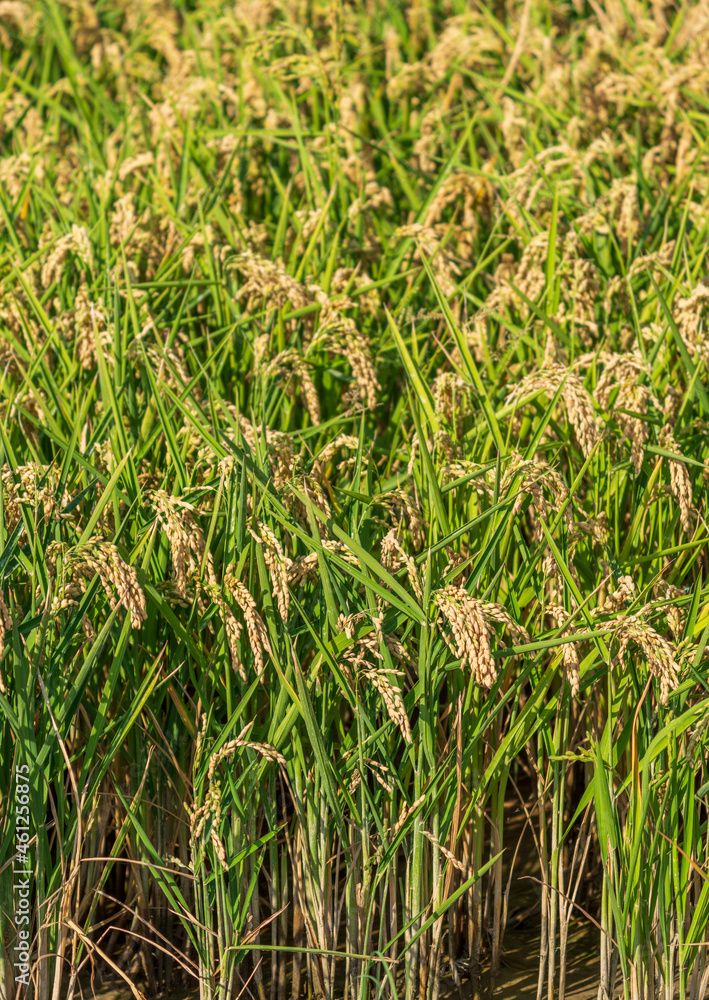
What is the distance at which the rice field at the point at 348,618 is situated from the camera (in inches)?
68.3

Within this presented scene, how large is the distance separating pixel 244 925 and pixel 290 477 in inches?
37.3

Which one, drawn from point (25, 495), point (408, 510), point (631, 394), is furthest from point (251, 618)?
point (631, 394)

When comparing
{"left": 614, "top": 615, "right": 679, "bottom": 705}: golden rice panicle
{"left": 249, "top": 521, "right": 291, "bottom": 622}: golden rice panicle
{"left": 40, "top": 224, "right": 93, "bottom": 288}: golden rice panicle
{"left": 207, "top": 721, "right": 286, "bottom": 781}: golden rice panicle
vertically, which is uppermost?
{"left": 40, "top": 224, "right": 93, "bottom": 288}: golden rice panicle

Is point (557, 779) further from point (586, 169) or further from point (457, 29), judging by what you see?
point (457, 29)

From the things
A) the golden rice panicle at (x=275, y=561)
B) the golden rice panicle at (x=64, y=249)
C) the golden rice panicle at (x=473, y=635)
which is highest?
the golden rice panicle at (x=64, y=249)

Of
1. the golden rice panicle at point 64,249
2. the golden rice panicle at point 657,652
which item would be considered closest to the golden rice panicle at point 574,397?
the golden rice panicle at point 657,652

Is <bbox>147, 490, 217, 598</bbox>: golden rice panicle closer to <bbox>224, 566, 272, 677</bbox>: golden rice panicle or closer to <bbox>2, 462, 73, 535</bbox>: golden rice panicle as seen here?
<bbox>224, 566, 272, 677</bbox>: golden rice panicle

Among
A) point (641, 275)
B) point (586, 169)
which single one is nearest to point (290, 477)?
point (641, 275)

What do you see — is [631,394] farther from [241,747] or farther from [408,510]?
[241,747]

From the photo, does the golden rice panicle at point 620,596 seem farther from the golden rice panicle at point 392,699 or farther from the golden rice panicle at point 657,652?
the golden rice panicle at point 392,699

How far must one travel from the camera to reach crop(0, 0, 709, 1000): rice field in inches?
68.3

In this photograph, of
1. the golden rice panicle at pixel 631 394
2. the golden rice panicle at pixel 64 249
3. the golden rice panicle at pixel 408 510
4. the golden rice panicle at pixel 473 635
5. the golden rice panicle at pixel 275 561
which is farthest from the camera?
the golden rice panicle at pixel 64 249

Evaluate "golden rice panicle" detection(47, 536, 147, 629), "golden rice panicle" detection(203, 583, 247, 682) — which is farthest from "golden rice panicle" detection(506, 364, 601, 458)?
"golden rice panicle" detection(47, 536, 147, 629)

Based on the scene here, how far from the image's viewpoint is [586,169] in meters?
3.05
